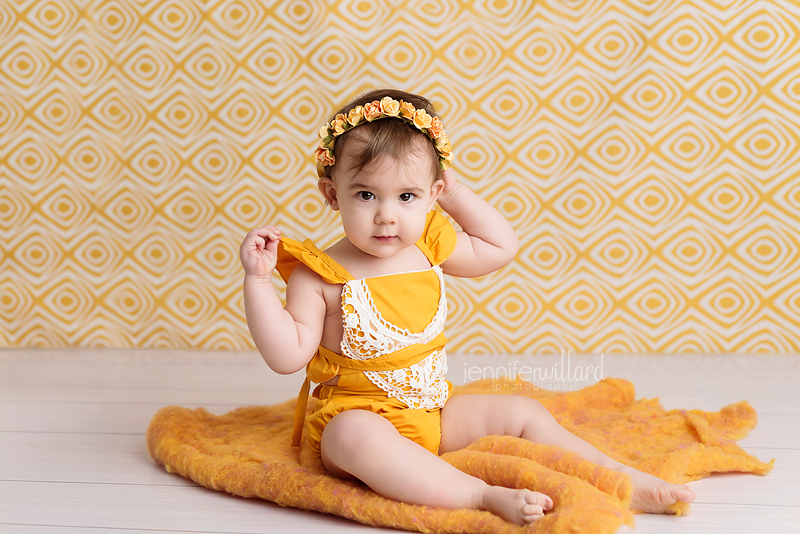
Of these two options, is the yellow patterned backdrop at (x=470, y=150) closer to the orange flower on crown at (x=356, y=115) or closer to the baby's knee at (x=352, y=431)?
the orange flower on crown at (x=356, y=115)

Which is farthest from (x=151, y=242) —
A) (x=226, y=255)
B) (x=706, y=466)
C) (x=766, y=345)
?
(x=766, y=345)

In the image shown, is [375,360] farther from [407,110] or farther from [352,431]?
[407,110]

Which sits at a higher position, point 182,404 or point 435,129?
point 435,129

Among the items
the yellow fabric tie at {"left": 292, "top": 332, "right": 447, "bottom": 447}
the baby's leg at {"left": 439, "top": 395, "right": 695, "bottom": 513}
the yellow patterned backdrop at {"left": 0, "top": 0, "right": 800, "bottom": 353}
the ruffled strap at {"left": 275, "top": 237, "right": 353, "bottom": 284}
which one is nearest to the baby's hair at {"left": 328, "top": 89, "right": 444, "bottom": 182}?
the ruffled strap at {"left": 275, "top": 237, "right": 353, "bottom": 284}

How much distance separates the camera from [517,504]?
0.91 meters

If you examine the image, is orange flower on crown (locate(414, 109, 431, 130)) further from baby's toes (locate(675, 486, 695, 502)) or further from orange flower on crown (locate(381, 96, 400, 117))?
baby's toes (locate(675, 486, 695, 502))

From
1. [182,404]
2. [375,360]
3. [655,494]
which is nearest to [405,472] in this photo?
[375,360]

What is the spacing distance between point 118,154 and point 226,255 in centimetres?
42

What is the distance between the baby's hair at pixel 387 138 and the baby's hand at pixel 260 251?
140 mm

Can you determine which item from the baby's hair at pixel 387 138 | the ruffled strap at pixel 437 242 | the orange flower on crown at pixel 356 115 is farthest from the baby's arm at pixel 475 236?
the orange flower on crown at pixel 356 115

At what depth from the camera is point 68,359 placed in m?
2.02

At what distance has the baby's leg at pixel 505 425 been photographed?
110 centimetres

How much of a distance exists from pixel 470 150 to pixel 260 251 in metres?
1.08

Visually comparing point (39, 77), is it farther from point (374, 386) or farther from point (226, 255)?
point (374, 386)
